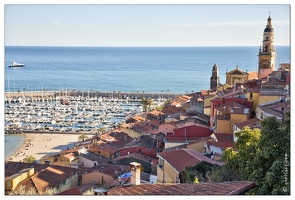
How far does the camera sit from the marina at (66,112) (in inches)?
1442

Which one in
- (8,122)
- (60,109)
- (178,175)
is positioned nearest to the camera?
(178,175)

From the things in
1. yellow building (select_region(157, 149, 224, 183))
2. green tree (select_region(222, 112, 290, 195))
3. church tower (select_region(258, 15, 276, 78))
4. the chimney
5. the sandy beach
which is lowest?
the sandy beach

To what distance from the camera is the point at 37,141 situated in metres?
29.9

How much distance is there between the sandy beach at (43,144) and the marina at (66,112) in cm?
272

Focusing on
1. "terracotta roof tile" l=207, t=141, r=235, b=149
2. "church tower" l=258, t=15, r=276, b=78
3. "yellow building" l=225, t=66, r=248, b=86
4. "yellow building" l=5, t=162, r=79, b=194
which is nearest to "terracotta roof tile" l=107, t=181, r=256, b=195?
"yellow building" l=5, t=162, r=79, b=194

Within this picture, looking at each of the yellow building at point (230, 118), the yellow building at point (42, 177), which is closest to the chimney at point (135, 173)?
the yellow building at point (42, 177)

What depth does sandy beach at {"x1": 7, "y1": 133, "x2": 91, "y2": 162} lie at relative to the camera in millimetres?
25344

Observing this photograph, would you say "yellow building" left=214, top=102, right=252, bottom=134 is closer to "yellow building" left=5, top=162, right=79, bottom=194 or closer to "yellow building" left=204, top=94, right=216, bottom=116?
"yellow building" left=204, top=94, right=216, bottom=116

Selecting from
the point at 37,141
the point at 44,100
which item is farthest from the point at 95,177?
the point at 44,100

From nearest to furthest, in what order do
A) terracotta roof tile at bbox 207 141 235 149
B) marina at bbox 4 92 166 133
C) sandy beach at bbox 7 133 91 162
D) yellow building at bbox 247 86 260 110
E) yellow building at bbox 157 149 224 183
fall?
yellow building at bbox 157 149 224 183 < terracotta roof tile at bbox 207 141 235 149 < yellow building at bbox 247 86 260 110 < sandy beach at bbox 7 133 91 162 < marina at bbox 4 92 166 133

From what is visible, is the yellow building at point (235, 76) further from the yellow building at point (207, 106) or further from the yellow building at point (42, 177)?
the yellow building at point (42, 177)

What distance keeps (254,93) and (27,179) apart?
10989 millimetres

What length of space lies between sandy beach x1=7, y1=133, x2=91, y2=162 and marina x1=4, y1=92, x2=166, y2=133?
2719 millimetres

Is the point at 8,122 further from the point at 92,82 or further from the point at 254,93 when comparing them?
the point at 92,82
